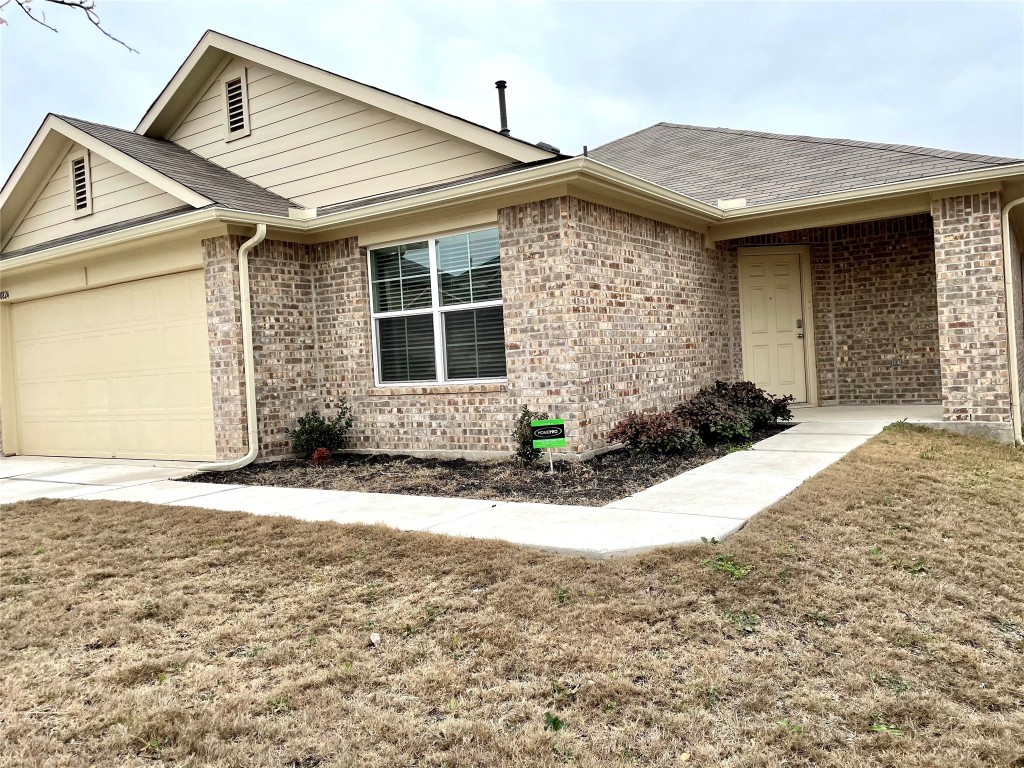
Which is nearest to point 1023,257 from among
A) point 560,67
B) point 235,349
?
point 235,349

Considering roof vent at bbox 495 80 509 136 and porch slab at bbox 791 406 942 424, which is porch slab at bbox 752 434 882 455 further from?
roof vent at bbox 495 80 509 136

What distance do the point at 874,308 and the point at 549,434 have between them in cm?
722

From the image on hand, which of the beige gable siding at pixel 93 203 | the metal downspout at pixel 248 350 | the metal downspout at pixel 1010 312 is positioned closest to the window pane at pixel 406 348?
the metal downspout at pixel 248 350

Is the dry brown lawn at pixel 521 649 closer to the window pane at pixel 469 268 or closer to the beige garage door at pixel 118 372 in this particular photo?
the window pane at pixel 469 268

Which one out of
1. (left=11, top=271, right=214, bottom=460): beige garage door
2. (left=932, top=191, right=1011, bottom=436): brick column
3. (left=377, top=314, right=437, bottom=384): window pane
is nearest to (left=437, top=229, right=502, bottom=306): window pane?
(left=377, top=314, right=437, bottom=384): window pane

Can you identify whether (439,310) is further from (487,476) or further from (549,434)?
(549,434)

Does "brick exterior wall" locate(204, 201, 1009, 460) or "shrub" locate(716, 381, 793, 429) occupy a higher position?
"brick exterior wall" locate(204, 201, 1009, 460)

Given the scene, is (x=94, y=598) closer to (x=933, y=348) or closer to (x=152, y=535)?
(x=152, y=535)

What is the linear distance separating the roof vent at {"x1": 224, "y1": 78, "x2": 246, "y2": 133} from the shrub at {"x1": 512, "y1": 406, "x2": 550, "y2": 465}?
6.33 metres

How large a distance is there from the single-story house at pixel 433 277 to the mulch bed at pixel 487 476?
0.39 meters

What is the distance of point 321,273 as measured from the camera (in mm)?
10305

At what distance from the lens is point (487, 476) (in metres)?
8.00

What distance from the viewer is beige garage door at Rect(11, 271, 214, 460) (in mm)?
10062

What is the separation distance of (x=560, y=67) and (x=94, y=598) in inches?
1332
